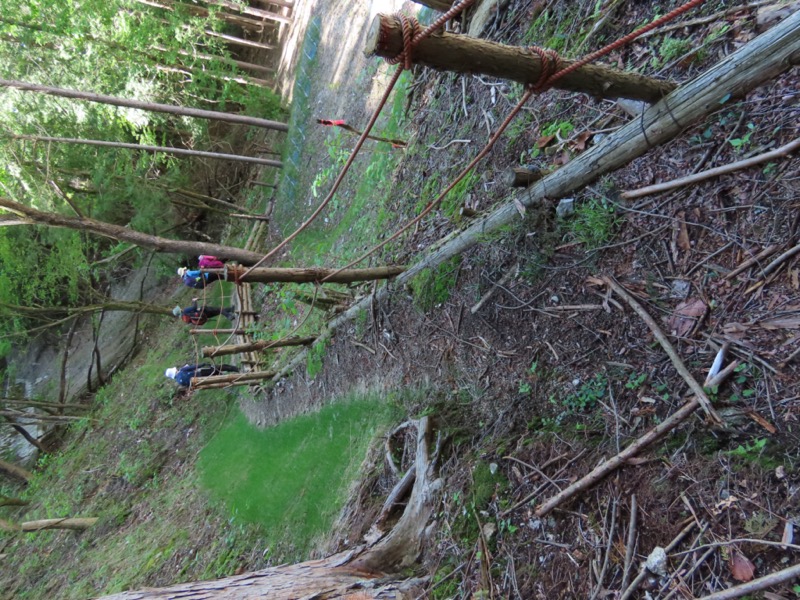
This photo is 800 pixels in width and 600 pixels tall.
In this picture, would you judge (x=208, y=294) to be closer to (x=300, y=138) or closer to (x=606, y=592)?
(x=300, y=138)

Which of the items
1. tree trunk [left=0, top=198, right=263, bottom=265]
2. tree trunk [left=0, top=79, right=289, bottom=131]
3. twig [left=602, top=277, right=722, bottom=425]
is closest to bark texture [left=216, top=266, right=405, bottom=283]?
→ tree trunk [left=0, top=198, right=263, bottom=265]

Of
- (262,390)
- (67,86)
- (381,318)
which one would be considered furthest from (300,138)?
(381,318)

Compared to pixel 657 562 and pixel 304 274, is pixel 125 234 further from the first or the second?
pixel 657 562

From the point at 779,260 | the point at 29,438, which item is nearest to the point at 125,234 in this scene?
the point at 779,260

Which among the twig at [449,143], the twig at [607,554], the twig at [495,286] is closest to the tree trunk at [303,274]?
the twig at [495,286]

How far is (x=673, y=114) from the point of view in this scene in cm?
305

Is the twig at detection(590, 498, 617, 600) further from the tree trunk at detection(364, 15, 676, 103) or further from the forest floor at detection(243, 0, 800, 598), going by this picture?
the tree trunk at detection(364, 15, 676, 103)

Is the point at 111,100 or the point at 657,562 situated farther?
the point at 111,100

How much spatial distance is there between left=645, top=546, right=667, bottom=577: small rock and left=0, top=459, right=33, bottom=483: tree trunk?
18.0m

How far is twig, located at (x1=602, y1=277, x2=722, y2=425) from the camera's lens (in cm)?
263

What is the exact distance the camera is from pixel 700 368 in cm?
278

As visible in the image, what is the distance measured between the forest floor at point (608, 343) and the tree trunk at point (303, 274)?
1.36 feet

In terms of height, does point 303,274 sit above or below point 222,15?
below

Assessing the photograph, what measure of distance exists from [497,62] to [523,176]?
130 centimetres
